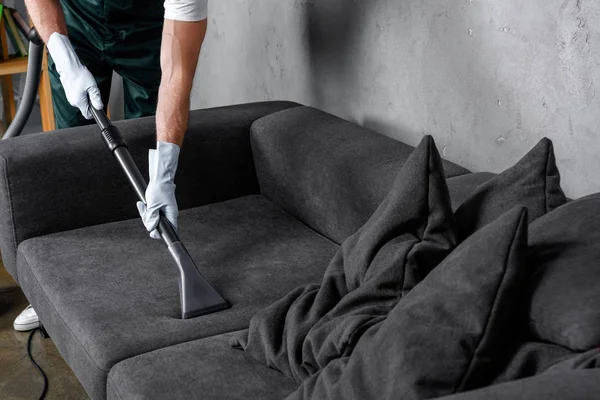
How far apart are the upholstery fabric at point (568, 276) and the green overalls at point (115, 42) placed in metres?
1.78

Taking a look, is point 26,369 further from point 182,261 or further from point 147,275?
point 182,261

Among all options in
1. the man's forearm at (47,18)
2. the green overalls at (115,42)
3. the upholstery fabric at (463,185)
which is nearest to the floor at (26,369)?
the green overalls at (115,42)

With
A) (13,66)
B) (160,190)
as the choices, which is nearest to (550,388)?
(160,190)

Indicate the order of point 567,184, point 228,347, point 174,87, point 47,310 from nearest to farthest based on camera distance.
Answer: point 228,347
point 567,184
point 47,310
point 174,87

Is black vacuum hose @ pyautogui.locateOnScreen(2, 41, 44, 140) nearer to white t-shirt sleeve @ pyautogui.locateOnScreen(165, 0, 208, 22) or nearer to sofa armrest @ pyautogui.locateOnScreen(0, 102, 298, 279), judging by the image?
sofa armrest @ pyautogui.locateOnScreen(0, 102, 298, 279)

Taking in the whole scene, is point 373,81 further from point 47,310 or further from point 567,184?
point 47,310

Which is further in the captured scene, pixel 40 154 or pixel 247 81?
pixel 247 81

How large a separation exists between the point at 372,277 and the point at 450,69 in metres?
0.81

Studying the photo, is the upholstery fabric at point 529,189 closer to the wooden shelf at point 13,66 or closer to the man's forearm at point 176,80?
the man's forearm at point 176,80

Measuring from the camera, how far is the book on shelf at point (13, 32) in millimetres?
3795

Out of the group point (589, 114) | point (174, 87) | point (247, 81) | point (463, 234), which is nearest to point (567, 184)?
point (589, 114)

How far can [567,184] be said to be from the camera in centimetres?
183

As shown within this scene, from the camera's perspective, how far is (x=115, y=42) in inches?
109

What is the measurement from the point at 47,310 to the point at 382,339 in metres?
1.04
